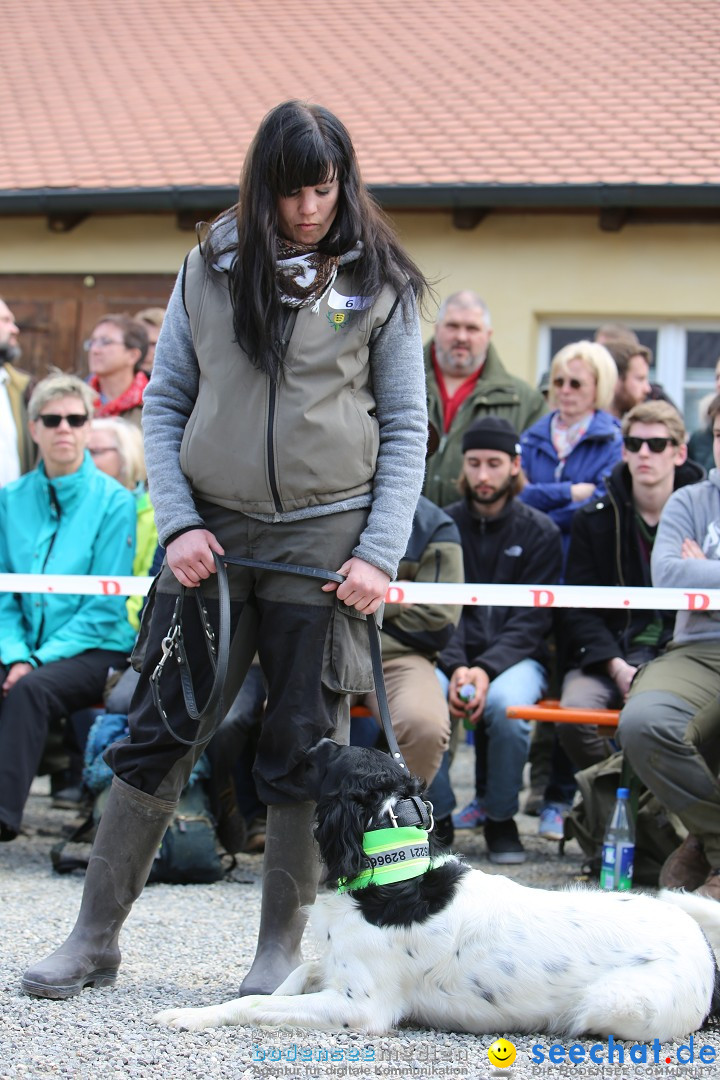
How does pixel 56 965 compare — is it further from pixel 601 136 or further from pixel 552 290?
pixel 601 136

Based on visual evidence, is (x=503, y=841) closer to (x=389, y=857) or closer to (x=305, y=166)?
(x=389, y=857)

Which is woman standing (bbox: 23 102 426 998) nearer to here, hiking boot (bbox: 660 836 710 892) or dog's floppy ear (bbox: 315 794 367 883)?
dog's floppy ear (bbox: 315 794 367 883)

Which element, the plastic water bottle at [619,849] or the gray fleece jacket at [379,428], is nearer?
the gray fleece jacket at [379,428]

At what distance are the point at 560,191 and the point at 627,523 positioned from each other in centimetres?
580

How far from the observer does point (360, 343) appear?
11.3 ft

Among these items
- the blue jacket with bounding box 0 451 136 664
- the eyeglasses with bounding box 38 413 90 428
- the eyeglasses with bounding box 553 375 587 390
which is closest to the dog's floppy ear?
the blue jacket with bounding box 0 451 136 664

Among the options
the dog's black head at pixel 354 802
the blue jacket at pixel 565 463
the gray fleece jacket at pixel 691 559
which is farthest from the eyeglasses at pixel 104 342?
the dog's black head at pixel 354 802

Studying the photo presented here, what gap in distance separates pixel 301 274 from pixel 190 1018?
1.89 meters

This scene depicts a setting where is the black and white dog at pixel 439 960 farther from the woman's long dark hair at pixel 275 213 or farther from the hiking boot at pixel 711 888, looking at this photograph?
the hiking boot at pixel 711 888

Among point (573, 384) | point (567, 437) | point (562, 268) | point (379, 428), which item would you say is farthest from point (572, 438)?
point (562, 268)

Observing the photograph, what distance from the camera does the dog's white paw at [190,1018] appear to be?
318cm

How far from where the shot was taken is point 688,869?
515 cm

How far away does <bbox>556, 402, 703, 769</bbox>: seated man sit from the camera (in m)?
6.14

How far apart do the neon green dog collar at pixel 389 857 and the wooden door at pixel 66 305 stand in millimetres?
9867
